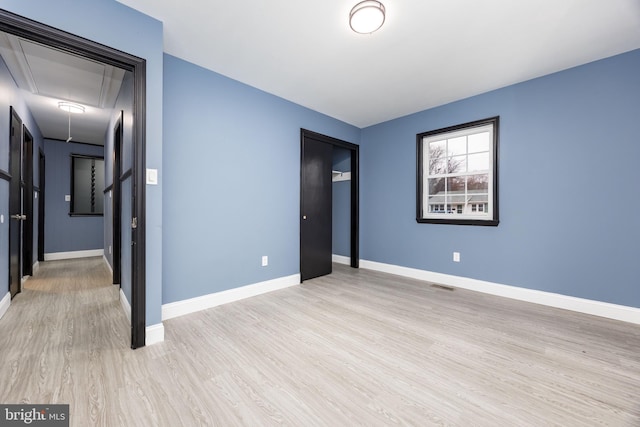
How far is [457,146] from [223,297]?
12.2 ft

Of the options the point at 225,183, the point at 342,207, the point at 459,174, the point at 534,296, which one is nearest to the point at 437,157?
the point at 459,174

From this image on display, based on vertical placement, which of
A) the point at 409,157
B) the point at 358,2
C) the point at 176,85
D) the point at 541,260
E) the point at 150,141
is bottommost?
the point at 541,260

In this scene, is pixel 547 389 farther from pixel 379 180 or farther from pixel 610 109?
pixel 379 180

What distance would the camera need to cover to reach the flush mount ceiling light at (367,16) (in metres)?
1.87

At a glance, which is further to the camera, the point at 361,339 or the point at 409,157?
the point at 409,157

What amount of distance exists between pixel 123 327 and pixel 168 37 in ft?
8.63

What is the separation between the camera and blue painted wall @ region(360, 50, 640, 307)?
8.10ft

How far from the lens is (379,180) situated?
4.49 metres

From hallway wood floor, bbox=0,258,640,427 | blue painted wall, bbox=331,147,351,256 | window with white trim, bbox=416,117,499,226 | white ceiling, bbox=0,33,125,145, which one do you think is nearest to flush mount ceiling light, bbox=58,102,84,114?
white ceiling, bbox=0,33,125,145

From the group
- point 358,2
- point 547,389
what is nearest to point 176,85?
point 358,2

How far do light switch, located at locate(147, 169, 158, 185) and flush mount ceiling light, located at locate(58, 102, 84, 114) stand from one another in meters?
3.03

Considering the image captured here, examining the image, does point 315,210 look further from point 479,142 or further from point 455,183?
point 479,142

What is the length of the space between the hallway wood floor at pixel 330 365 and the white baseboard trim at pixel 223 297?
0.11 meters

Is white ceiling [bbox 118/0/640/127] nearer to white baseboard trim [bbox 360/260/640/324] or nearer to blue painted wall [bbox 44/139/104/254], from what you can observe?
white baseboard trim [bbox 360/260/640/324]
